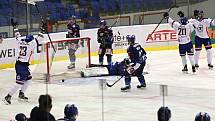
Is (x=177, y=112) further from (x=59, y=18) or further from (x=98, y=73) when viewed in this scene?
(x=59, y=18)

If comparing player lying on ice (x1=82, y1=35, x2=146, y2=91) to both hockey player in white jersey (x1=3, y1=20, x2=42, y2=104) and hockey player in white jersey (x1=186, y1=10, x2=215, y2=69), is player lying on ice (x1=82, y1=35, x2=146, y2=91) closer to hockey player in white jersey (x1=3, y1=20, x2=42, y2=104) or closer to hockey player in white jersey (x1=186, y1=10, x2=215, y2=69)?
hockey player in white jersey (x1=3, y1=20, x2=42, y2=104)

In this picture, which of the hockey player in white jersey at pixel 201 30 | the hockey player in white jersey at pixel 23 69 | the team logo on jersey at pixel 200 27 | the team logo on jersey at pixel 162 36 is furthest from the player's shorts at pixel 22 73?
the team logo on jersey at pixel 162 36

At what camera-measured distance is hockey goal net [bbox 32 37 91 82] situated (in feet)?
35.1

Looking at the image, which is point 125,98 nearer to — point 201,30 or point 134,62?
point 134,62

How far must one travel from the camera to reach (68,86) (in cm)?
1032

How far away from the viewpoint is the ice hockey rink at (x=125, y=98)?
7079mm

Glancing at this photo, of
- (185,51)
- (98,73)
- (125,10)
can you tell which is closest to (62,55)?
(98,73)

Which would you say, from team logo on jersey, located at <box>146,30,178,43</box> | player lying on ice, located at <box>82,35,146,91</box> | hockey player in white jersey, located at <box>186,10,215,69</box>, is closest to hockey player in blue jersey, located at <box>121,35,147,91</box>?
player lying on ice, located at <box>82,35,146,91</box>

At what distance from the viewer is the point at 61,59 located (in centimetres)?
1149

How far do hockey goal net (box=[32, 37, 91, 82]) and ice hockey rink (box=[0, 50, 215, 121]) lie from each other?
1.22 ft

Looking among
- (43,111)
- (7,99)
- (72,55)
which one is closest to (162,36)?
(72,55)

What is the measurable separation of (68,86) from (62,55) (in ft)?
4.46

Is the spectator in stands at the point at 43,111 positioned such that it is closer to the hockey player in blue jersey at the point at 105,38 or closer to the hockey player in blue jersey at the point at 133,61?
the hockey player in blue jersey at the point at 133,61

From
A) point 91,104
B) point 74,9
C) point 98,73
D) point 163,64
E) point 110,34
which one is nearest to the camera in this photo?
point 91,104
